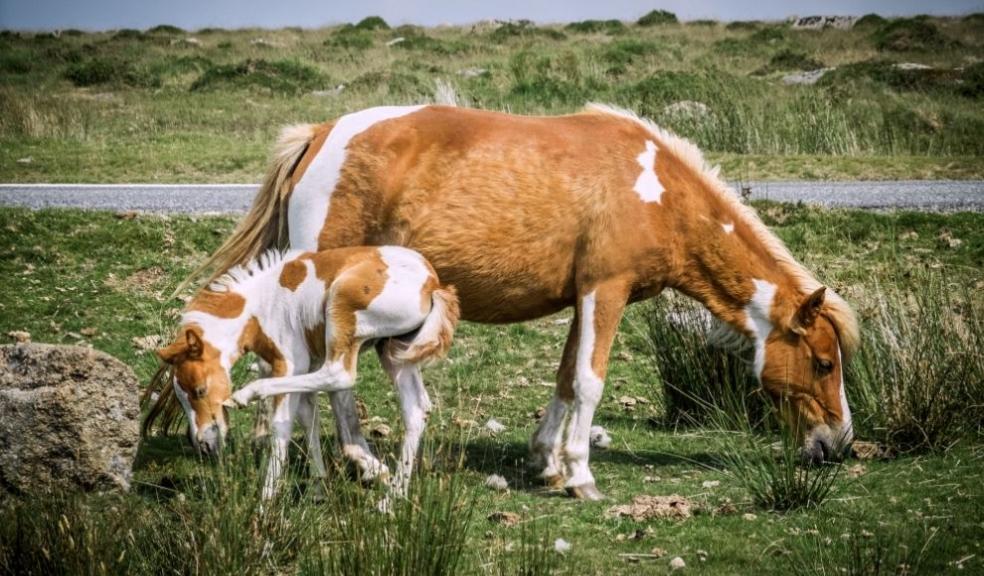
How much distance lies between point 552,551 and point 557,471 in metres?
1.96

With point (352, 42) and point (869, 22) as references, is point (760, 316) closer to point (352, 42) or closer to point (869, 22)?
point (352, 42)

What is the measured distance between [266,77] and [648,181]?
25774mm

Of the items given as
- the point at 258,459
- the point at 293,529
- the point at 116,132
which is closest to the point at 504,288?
the point at 258,459

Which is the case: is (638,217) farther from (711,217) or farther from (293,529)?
(293,529)

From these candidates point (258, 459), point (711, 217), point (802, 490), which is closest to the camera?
point (802, 490)

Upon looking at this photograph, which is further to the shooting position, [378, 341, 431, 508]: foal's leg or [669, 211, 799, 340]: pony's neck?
[669, 211, 799, 340]: pony's neck

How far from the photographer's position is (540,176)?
24.9 ft

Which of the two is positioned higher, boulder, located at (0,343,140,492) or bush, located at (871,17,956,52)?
bush, located at (871,17,956,52)

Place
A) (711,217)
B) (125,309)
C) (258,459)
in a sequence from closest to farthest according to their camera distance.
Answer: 1. (258,459)
2. (711,217)
3. (125,309)

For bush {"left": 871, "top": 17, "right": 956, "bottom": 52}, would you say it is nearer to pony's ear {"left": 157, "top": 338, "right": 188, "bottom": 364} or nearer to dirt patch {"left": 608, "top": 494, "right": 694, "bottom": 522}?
dirt patch {"left": 608, "top": 494, "right": 694, "bottom": 522}

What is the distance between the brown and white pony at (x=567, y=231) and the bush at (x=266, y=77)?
23888 millimetres

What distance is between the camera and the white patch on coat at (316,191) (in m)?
7.65

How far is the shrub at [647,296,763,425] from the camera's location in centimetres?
879

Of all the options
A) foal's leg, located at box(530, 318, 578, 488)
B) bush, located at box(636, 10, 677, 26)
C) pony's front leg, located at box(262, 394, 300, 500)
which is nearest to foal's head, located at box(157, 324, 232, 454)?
pony's front leg, located at box(262, 394, 300, 500)
